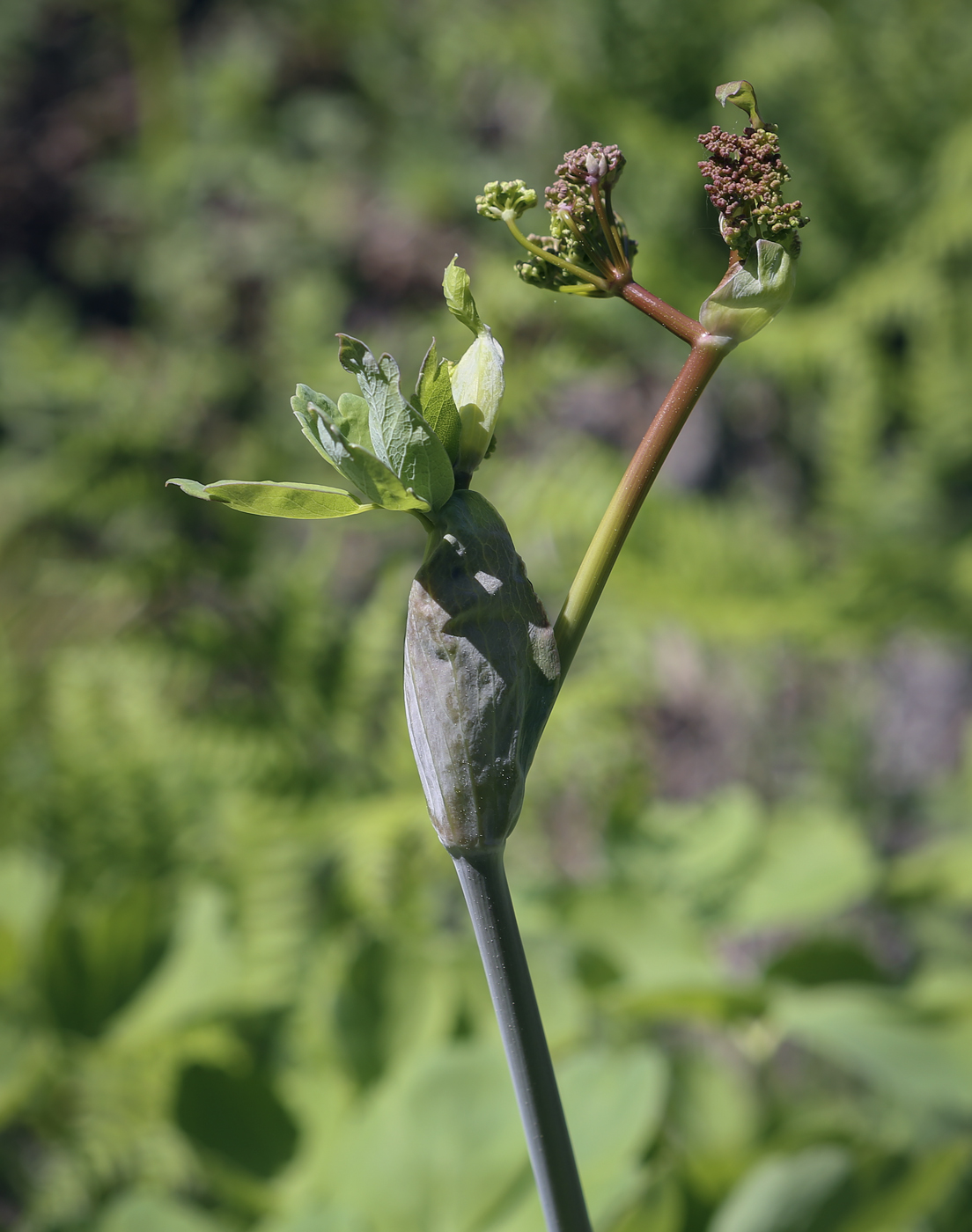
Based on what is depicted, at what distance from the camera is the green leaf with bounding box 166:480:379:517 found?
0.20m

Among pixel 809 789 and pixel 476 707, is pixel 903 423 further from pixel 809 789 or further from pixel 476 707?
pixel 476 707

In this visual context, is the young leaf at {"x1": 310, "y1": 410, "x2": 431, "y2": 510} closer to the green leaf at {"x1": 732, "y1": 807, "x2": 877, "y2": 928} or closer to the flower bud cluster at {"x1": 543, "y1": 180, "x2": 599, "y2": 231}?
the flower bud cluster at {"x1": 543, "y1": 180, "x2": 599, "y2": 231}

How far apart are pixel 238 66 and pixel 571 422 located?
1703mm

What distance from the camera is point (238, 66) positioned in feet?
9.07

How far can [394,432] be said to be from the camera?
208mm

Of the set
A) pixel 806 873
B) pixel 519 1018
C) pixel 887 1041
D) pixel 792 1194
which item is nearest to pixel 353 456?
pixel 519 1018

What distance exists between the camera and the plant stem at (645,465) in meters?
0.20

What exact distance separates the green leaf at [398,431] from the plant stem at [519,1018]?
82mm

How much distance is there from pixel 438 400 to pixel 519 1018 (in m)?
0.14

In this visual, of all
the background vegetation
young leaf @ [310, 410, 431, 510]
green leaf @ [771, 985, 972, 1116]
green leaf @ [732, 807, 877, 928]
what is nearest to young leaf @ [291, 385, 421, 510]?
young leaf @ [310, 410, 431, 510]

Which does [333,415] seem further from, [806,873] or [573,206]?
[806,873]

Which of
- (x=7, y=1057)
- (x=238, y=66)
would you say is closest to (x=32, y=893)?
(x=7, y=1057)

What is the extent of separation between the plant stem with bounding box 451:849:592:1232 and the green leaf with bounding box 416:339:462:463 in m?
0.09

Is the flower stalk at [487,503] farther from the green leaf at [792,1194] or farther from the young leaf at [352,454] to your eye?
the green leaf at [792,1194]
